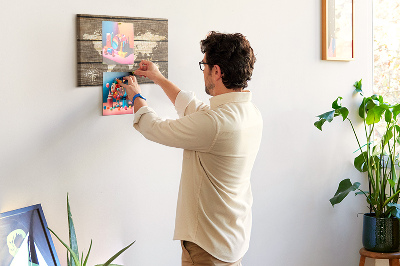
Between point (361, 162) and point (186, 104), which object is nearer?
point (186, 104)

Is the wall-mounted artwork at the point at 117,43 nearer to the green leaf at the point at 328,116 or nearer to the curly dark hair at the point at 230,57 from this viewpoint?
the curly dark hair at the point at 230,57

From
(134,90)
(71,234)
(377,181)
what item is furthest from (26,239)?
(377,181)

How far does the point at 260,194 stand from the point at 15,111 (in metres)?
1.65

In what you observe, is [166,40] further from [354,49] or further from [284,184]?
[354,49]

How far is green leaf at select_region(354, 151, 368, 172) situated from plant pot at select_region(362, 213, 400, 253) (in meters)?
0.32

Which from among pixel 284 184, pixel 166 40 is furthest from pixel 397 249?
pixel 166 40

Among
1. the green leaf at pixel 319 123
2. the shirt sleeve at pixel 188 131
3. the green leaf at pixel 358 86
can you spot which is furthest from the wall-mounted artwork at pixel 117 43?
the green leaf at pixel 358 86

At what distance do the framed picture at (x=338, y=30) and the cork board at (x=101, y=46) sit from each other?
1.34 m

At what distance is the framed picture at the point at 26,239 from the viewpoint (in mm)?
2281

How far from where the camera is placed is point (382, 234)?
3.88m

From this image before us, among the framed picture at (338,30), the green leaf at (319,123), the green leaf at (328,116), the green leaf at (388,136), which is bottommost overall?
the green leaf at (388,136)

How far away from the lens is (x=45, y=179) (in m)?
2.51

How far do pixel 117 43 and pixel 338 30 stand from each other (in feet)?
5.83

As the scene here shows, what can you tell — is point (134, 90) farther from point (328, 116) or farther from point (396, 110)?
point (396, 110)
